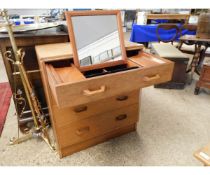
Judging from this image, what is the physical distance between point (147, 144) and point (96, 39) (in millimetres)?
868

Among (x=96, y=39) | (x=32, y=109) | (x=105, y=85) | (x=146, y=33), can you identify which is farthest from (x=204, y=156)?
(x=146, y=33)

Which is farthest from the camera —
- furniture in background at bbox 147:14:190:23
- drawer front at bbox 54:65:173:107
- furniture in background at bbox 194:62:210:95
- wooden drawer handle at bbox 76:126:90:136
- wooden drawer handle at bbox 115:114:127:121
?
furniture in background at bbox 147:14:190:23

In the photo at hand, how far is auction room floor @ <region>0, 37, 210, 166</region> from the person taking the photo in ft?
3.84

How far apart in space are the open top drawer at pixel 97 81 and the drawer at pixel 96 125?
40 centimetres

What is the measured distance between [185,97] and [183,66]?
1.21 feet

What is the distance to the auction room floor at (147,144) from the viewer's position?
1169 millimetres

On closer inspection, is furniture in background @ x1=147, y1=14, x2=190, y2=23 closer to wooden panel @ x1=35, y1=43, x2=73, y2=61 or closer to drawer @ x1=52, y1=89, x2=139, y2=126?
drawer @ x1=52, y1=89, x2=139, y2=126

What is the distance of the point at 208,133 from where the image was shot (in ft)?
4.63

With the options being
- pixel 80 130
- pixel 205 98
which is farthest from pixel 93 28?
pixel 205 98

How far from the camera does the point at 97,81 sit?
69 cm

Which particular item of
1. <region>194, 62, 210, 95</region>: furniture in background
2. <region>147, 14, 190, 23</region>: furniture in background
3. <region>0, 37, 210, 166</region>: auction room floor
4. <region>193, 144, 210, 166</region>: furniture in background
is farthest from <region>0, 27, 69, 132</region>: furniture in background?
<region>147, 14, 190, 23</region>: furniture in background

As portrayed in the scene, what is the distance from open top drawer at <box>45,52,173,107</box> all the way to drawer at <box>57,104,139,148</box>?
397 mm
